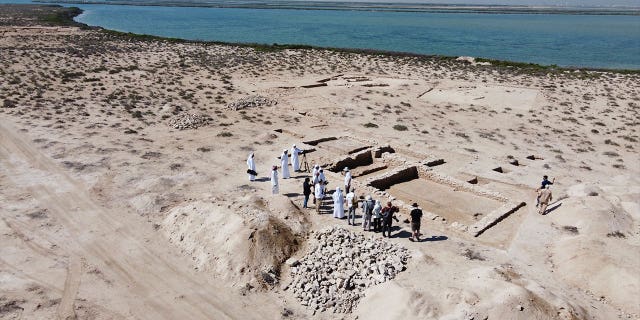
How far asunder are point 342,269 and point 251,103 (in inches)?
792

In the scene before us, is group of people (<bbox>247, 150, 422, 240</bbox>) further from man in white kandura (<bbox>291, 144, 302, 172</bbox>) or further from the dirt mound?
man in white kandura (<bbox>291, 144, 302, 172</bbox>)

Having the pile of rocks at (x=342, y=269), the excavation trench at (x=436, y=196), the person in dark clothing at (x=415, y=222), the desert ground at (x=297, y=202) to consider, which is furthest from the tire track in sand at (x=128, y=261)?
the excavation trench at (x=436, y=196)

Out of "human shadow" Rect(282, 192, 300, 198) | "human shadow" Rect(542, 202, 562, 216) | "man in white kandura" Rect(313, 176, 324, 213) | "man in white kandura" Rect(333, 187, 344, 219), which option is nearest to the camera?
"man in white kandura" Rect(333, 187, 344, 219)

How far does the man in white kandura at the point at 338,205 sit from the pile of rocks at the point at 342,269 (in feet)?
5.55

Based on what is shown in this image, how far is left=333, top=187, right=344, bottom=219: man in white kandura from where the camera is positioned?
14656mm

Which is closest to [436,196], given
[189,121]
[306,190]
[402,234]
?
[402,234]

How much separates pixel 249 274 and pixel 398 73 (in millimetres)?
38495

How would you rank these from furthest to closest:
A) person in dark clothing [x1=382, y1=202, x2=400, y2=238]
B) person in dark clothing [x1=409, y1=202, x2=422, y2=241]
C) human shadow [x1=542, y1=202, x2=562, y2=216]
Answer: human shadow [x1=542, y1=202, x2=562, y2=216]
person in dark clothing [x1=382, y1=202, x2=400, y2=238]
person in dark clothing [x1=409, y1=202, x2=422, y2=241]

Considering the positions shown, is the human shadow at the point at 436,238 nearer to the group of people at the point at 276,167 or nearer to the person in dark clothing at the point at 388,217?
the person in dark clothing at the point at 388,217

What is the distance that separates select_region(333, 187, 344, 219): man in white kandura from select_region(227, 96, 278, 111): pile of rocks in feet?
52.3

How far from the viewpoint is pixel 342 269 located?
38.1 feet

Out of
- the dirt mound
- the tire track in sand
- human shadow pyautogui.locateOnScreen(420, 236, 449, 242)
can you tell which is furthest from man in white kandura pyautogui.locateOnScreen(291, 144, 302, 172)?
human shadow pyautogui.locateOnScreen(420, 236, 449, 242)

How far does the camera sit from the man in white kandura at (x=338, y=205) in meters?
14.7

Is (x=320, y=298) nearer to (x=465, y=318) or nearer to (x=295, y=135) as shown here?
(x=465, y=318)
